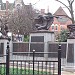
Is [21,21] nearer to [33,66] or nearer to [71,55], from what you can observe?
[71,55]

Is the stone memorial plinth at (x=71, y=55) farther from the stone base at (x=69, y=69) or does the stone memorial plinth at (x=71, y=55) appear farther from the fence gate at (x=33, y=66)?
the fence gate at (x=33, y=66)

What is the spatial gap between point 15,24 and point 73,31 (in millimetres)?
32299

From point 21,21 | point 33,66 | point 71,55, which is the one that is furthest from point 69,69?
point 21,21

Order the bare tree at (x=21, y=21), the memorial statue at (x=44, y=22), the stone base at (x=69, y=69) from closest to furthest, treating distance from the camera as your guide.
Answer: the stone base at (x=69, y=69), the memorial statue at (x=44, y=22), the bare tree at (x=21, y=21)

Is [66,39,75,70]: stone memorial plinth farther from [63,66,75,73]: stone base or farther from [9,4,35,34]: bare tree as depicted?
[9,4,35,34]: bare tree

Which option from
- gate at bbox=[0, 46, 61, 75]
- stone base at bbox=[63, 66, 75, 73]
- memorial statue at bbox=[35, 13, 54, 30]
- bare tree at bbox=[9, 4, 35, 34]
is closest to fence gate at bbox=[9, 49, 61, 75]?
gate at bbox=[0, 46, 61, 75]

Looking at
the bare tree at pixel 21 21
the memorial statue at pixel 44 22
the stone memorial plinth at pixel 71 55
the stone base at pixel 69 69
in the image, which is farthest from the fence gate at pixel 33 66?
the bare tree at pixel 21 21

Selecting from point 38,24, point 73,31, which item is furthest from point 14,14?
point 73,31

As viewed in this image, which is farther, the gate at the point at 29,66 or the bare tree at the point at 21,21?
the bare tree at the point at 21,21

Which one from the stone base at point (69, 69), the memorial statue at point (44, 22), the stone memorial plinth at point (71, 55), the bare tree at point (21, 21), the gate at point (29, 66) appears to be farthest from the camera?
the bare tree at point (21, 21)

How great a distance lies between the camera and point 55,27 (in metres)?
89.8

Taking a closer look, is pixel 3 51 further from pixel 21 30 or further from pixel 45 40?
pixel 21 30

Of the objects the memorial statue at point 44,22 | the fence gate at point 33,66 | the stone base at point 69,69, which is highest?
the memorial statue at point 44,22

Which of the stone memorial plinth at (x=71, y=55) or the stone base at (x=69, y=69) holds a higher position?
the stone memorial plinth at (x=71, y=55)
